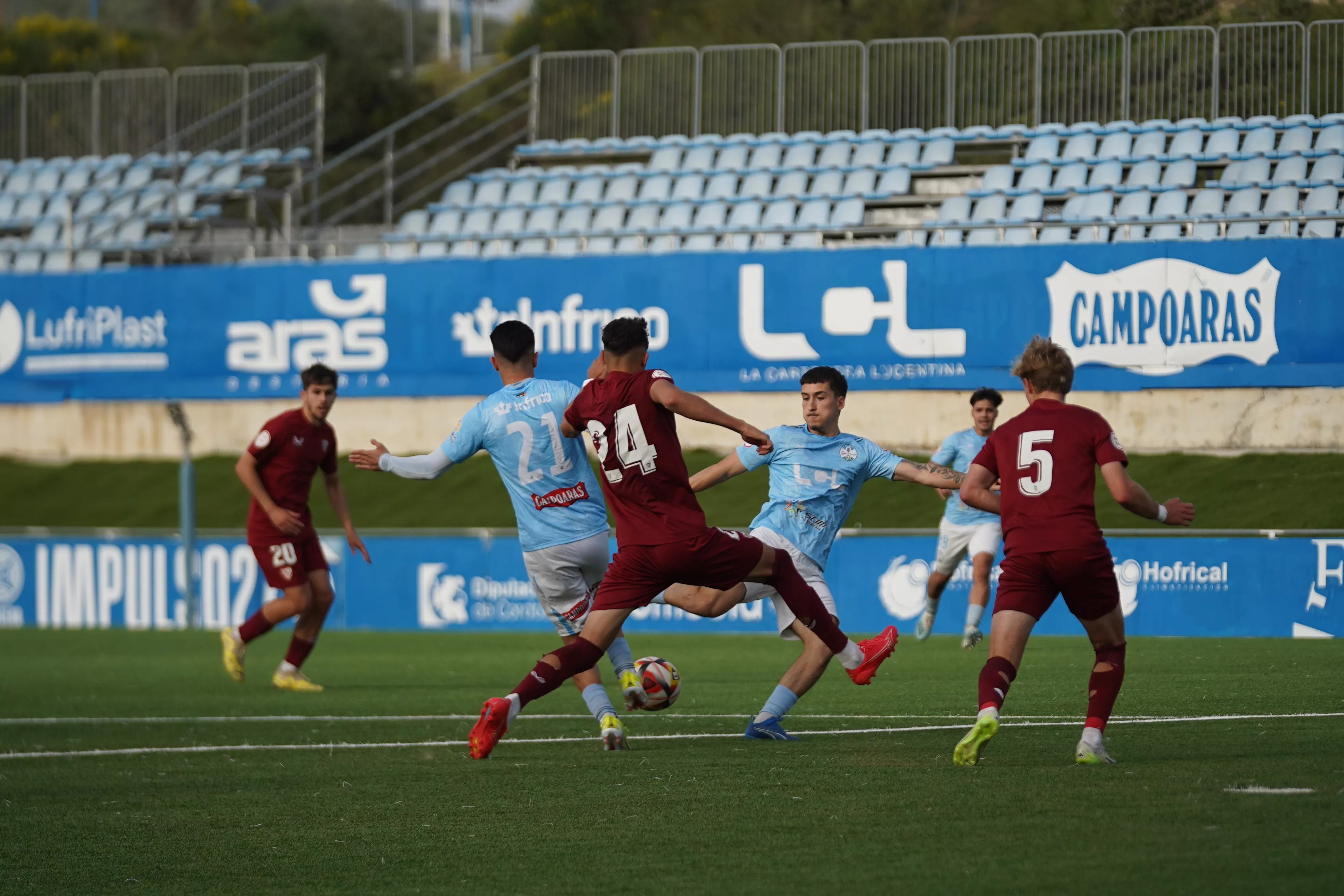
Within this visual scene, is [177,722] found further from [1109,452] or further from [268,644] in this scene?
[268,644]

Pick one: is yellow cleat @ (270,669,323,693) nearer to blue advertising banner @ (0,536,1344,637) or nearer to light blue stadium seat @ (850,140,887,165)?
blue advertising banner @ (0,536,1344,637)

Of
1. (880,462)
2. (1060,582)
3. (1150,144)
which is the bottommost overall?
(1060,582)

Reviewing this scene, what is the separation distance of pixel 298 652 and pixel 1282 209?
14813mm

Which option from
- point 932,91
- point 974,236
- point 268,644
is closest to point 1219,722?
point 268,644

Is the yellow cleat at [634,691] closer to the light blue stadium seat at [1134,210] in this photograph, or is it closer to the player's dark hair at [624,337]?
the player's dark hair at [624,337]

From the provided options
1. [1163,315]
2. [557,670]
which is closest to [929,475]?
[557,670]

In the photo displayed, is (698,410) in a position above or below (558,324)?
below

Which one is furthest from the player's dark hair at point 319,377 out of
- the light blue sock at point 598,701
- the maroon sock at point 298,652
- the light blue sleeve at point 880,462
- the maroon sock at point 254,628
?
the light blue sleeve at point 880,462

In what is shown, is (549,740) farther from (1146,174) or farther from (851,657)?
(1146,174)

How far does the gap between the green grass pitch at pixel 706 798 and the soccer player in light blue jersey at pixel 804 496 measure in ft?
1.55

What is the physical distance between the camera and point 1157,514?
22.4 ft

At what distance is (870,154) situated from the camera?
26094 mm

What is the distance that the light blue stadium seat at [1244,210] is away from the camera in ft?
70.0

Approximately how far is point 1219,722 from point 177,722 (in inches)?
251
